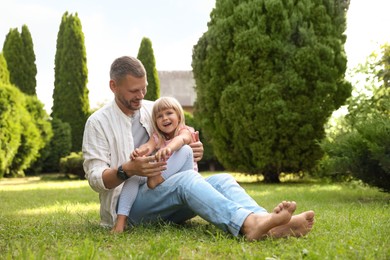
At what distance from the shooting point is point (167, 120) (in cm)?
368

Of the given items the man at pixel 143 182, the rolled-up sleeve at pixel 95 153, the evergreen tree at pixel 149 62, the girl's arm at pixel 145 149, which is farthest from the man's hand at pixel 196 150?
the evergreen tree at pixel 149 62

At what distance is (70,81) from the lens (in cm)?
1917

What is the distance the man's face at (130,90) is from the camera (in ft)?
11.5

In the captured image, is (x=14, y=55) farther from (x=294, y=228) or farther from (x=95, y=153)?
(x=294, y=228)

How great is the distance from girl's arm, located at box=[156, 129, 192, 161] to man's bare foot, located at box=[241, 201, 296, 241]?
0.67m

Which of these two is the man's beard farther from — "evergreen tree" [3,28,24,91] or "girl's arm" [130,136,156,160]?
"evergreen tree" [3,28,24,91]

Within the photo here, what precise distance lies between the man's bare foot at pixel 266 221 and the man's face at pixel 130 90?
1.17 metres

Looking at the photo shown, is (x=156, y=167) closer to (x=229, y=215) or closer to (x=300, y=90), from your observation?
(x=229, y=215)

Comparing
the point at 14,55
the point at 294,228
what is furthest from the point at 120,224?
the point at 14,55

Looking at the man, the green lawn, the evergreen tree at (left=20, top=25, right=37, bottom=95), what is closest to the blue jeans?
the man

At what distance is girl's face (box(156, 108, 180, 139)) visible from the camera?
369cm

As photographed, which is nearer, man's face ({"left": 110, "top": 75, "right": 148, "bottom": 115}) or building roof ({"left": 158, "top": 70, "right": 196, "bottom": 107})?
man's face ({"left": 110, "top": 75, "right": 148, "bottom": 115})

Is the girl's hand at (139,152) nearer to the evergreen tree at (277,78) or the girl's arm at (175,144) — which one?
the girl's arm at (175,144)

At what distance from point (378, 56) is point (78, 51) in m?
12.7
